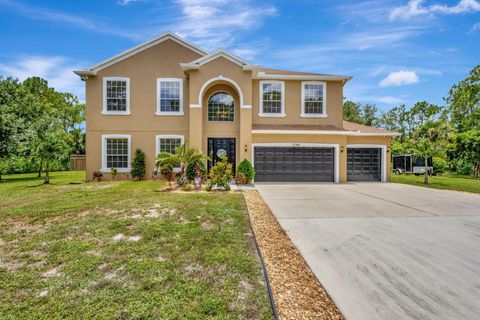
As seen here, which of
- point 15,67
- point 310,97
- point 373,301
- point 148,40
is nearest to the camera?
point 373,301

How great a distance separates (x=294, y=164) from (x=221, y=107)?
5.90m

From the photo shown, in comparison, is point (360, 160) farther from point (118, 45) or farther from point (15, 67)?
point (15, 67)

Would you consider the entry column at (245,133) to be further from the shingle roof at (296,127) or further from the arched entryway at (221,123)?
the arched entryway at (221,123)

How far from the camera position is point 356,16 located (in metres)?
12.0

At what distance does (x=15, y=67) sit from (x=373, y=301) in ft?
111

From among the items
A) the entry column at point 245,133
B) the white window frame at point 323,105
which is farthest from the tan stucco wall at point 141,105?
the white window frame at point 323,105

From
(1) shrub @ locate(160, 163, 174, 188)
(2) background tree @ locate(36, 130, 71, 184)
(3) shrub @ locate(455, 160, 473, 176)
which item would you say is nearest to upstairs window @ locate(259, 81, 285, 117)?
(1) shrub @ locate(160, 163, 174, 188)

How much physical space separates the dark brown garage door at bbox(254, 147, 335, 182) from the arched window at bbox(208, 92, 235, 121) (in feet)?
9.28

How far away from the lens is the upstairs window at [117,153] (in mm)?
15180

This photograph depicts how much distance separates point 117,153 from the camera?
50.1 ft

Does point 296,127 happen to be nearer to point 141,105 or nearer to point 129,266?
point 141,105

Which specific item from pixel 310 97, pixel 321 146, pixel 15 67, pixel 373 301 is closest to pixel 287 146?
pixel 321 146

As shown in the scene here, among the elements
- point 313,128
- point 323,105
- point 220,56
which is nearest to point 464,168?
point 323,105

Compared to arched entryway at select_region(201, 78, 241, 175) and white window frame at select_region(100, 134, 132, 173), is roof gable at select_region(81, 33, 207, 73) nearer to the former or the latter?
arched entryway at select_region(201, 78, 241, 175)
